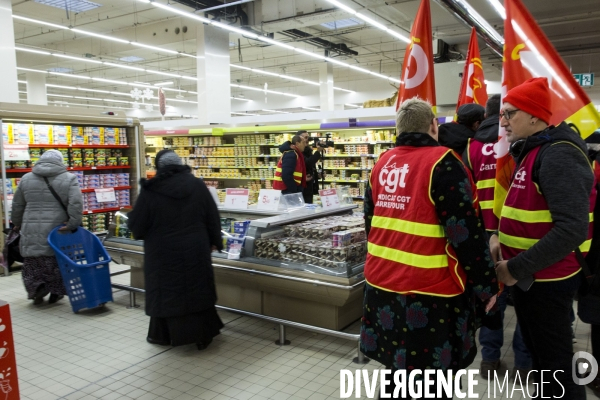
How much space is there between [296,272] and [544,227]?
7.22ft

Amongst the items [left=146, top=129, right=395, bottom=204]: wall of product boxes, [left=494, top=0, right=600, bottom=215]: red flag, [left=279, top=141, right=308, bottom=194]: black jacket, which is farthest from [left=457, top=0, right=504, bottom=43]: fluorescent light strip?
[left=494, top=0, right=600, bottom=215]: red flag

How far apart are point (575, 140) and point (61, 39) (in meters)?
16.9

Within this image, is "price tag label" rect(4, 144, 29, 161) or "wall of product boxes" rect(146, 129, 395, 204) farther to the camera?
"wall of product boxes" rect(146, 129, 395, 204)

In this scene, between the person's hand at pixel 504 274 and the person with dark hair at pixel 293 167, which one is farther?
the person with dark hair at pixel 293 167

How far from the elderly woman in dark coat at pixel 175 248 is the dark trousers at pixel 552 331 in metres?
2.40

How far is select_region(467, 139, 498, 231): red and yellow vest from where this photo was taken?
314cm

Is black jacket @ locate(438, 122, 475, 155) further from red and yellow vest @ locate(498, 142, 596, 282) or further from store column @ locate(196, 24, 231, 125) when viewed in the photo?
store column @ locate(196, 24, 231, 125)

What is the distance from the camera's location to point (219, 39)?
12852mm

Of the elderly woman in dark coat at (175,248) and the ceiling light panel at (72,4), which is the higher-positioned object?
the ceiling light panel at (72,4)

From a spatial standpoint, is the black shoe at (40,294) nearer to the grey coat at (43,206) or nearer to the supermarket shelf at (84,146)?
the grey coat at (43,206)

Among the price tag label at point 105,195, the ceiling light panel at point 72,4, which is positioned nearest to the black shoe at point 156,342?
the price tag label at point 105,195

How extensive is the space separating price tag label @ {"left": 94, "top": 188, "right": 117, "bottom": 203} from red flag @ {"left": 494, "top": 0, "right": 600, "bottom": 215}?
21.8 ft

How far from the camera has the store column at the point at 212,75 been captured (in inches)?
Answer: 495

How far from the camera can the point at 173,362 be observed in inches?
145
